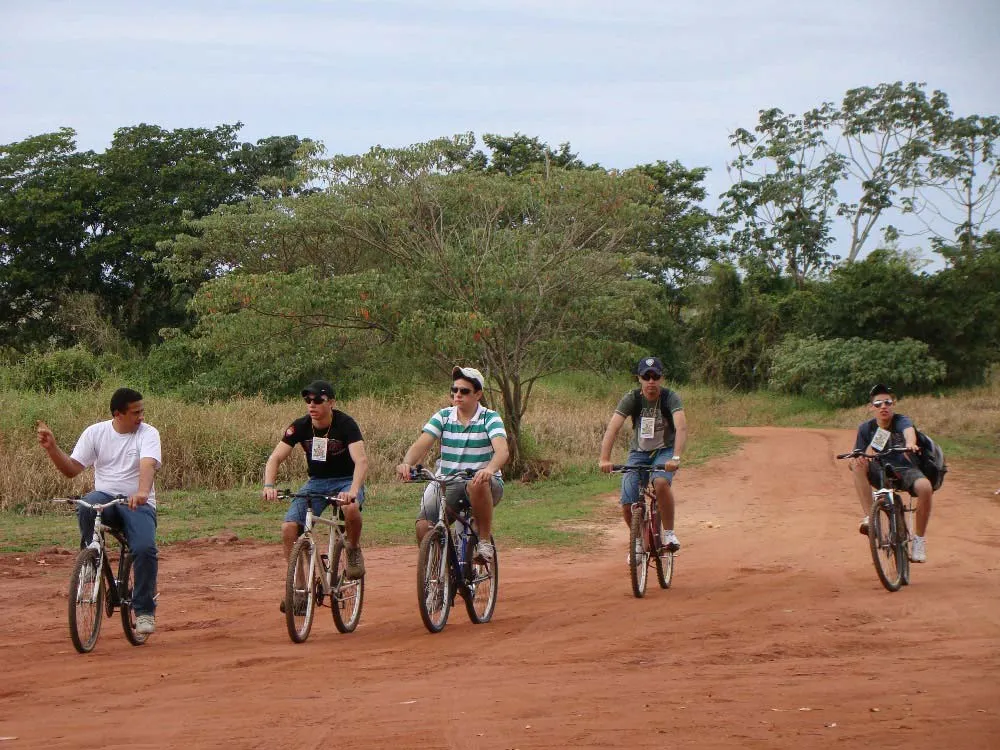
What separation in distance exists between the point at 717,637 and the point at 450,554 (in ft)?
6.66

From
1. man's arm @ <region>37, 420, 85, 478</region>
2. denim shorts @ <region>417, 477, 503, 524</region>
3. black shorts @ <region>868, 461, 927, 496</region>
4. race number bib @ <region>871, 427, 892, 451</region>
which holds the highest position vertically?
man's arm @ <region>37, 420, 85, 478</region>

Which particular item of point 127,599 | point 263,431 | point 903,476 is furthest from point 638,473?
point 263,431

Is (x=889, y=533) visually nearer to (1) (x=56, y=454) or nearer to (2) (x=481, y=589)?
(2) (x=481, y=589)

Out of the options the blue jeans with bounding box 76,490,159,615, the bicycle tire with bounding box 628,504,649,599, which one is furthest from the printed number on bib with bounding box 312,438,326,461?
the bicycle tire with bounding box 628,504,649,599

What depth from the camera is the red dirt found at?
18.3 ft

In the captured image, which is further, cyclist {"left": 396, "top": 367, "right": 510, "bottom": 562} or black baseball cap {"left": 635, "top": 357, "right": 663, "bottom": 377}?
black baseball cap {"left": 635, "top": 357, "right": 663, "bottom": 377}

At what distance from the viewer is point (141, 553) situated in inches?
323

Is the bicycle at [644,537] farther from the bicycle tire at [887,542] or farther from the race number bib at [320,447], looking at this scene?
the race number bib at [320,447]

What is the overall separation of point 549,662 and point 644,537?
3012mm

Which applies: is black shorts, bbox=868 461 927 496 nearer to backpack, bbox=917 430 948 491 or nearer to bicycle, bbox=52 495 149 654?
backpack, bbox=917 430 948 491

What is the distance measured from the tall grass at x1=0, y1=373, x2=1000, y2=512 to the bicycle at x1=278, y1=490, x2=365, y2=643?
10957 millimetres

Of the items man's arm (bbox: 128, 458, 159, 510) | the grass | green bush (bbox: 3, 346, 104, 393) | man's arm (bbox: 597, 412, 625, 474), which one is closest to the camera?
man's arm (bbox: 128, 458, 159, 510)

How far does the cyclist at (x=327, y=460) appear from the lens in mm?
8461

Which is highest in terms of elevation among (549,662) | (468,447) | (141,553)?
(468,447)
